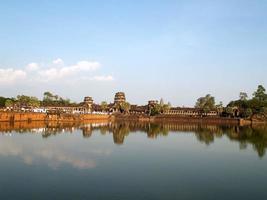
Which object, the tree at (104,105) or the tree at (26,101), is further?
the tree at (104,105)

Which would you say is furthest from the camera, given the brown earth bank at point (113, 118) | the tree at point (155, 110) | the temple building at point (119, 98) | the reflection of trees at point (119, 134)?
the temple building at point (119, 98)

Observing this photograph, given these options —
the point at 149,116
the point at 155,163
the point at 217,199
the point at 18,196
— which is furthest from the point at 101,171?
the point at 149,116

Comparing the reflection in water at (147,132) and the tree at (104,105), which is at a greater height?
the tree at (104,105)

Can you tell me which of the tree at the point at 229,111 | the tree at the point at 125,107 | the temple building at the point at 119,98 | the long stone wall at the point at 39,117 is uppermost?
the temple building at the point at 119,98

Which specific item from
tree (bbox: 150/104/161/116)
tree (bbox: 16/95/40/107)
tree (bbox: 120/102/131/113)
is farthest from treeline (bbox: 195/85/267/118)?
tree (bbox: 16/95/40/107)

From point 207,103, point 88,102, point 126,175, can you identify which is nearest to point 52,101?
point 88,102

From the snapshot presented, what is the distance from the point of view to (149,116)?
119250 millimetres

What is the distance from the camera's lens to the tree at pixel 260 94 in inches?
4134

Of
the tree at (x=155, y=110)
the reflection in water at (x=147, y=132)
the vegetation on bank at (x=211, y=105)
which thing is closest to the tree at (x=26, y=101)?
the vegetation on bank at (x=211, y=105)

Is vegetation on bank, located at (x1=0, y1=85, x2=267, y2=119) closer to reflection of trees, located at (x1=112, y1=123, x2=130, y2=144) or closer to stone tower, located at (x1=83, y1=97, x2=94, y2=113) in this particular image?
stone tower, located at (x1=83, y1=97, x2=94, y2=113)

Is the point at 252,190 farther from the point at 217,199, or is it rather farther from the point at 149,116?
the point at 149,116

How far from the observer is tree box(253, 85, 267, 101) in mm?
105000

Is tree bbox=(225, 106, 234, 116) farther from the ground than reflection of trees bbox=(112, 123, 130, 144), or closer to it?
farther from the ground

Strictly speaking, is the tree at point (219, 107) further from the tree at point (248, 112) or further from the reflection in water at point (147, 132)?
the reflection in water at point (147, 132)
